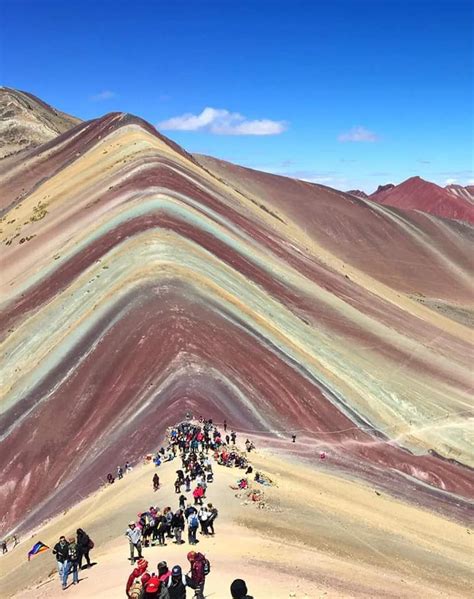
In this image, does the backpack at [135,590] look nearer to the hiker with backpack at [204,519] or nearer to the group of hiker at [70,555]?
the group of hiker at [70,555]

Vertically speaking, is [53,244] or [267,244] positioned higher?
[267,244]

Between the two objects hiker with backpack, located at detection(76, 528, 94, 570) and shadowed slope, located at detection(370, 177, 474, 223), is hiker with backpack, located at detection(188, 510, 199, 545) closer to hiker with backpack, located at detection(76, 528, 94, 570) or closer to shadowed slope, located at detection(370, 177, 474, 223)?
hiker with backpack, located at detection(76, 528, 94, 570)

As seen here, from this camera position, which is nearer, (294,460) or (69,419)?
(294,460)

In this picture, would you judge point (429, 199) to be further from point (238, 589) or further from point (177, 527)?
point (238, 589)

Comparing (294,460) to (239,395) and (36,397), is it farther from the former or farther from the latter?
(36,397)

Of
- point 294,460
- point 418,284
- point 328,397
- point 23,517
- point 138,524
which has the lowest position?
point 23,517

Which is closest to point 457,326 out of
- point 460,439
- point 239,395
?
point 460,439
